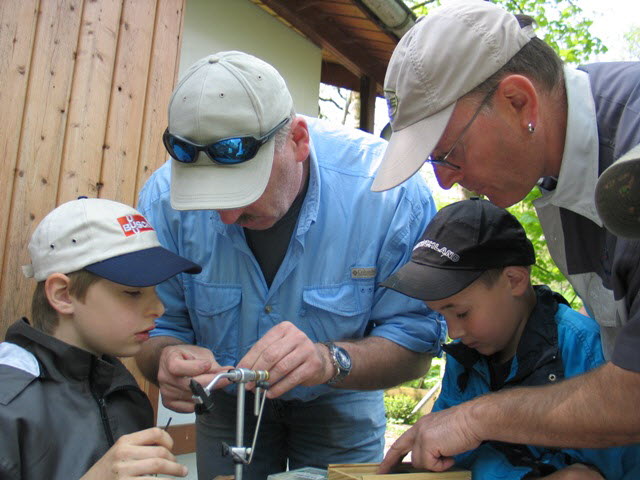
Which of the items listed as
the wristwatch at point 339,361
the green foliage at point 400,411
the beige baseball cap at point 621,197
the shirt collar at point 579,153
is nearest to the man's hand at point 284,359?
the wristwatch at point 339,361

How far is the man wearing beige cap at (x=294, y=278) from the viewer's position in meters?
2.63

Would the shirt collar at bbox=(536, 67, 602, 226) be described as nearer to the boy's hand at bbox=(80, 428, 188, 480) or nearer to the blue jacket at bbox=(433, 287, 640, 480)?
the blue jacket at bbox=(433, 287, 640, 480)

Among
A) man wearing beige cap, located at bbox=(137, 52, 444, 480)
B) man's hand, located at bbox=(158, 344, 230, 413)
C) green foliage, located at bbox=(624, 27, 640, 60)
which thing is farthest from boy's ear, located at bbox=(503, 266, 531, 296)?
green foliage, located at bbox=(624, 27, 640, 60)

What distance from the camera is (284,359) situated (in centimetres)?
238

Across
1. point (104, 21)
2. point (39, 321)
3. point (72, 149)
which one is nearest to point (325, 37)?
point (104, 21)

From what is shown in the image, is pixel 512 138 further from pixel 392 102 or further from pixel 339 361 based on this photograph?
pixel 339 361

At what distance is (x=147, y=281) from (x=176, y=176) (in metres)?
0.45

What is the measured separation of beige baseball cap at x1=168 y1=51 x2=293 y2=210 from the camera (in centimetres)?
249

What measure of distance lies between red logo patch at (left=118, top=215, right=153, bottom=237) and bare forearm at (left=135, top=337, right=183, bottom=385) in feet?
1.69

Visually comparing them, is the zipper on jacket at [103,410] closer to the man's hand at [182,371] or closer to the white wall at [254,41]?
the man's hand at [182,371]

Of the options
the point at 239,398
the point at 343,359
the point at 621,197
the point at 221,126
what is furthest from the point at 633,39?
the point at 621,197

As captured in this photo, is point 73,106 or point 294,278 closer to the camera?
point 294,278

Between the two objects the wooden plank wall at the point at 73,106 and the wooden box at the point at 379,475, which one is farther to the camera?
the wooden plank wall at the point at 73,106

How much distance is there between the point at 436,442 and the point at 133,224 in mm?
1569
